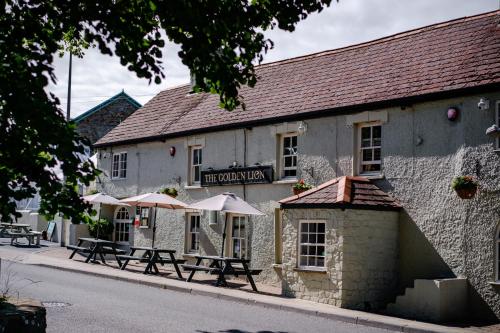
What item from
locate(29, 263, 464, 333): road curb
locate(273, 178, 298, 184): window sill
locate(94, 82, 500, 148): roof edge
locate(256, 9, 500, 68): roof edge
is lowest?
locate(29, 263, 464, 333): road curb

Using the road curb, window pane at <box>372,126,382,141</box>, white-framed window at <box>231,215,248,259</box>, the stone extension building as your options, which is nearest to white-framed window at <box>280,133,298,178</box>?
white-framed window at <box>231,215,248,259</box>

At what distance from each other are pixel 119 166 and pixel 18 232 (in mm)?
7020

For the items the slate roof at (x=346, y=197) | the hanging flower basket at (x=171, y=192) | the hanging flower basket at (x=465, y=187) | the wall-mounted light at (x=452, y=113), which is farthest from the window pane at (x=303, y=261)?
the hanging flower basket at (x=171, y=192)

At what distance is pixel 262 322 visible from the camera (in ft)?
39.2

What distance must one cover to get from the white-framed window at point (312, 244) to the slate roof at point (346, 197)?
57cm

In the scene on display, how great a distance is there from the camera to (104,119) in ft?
126

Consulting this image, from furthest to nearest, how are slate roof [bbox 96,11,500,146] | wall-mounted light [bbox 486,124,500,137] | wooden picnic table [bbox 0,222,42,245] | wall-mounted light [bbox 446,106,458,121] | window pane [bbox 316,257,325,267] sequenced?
1. wooden picnic table [bbox 0,222,42,245]
2. window pane [bbox 316,257,325,267]
3. slate roof [bbox 96,11,500,146]
4. wall-mounted light [bbox 446,106,458,121]
5. wall-mounted light [bbox 486,124,500,137]

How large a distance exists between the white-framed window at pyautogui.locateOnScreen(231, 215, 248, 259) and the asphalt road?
4.23 metres

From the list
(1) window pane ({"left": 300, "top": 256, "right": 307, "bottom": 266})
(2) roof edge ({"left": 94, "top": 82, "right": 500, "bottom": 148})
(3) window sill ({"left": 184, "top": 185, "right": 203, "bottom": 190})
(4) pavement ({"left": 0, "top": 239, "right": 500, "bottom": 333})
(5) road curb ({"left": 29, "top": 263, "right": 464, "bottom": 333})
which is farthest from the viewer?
(3) window sill ({"left": 184, "top": 185, "right": 203, "bottom": 190})

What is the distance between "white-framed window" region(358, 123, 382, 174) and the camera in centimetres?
1686

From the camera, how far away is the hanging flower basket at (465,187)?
1421 cm

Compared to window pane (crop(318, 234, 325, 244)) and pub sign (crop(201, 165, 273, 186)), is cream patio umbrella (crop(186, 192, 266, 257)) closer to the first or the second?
pub sign (crop(201, 165, 273, 186))

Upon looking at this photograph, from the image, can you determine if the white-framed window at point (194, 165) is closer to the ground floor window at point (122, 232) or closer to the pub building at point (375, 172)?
the pub building at point (375, 172)

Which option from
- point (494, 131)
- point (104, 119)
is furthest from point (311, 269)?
point (104, 119)
